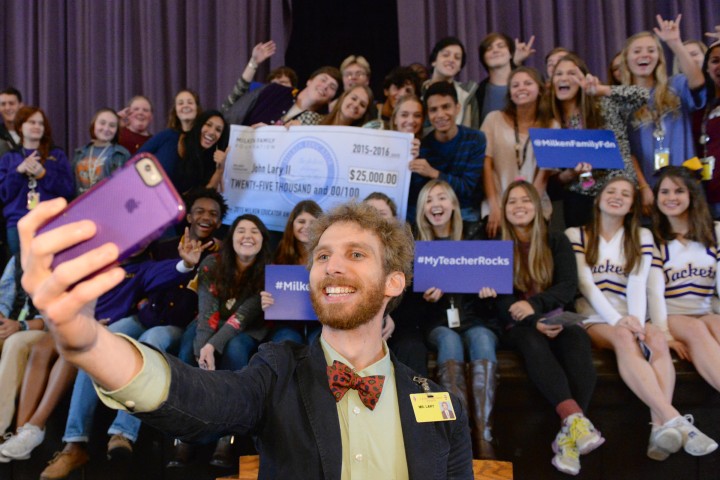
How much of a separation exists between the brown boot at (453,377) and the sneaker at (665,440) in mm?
949

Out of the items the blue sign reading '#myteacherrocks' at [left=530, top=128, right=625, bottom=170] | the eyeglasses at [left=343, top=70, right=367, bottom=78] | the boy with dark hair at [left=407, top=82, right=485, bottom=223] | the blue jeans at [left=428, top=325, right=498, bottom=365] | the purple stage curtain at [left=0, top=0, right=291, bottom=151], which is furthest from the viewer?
the purple stage curtain at [left=0, top=0, right=291, bottom=151]

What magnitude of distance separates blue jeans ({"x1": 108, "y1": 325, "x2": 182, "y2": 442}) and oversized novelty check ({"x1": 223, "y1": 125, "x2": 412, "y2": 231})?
3.66ft

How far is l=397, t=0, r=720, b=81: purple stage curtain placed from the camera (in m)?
7.57

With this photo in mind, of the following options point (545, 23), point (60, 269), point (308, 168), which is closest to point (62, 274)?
point (60, 269)

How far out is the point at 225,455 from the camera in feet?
11.7

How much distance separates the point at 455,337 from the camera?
152 inches

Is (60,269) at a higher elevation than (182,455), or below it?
higher

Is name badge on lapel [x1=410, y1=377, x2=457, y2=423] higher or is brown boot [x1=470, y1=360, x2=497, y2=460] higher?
name badge on lapel [x1=410, y1=377, x2=457, y2=423]

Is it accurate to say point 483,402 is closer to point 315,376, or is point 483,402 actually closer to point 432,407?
point 432,407

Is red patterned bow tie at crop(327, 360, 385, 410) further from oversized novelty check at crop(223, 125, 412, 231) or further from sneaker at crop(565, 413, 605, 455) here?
oversized novelty check at crop(223, 125, 412, 231)

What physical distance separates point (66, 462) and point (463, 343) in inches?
85.5

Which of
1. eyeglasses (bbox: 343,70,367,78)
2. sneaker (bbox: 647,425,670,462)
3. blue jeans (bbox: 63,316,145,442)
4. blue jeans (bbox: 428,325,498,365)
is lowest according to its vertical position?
sneaker (bbox: 647,425,670,462)

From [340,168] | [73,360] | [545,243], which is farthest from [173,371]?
[340,168]

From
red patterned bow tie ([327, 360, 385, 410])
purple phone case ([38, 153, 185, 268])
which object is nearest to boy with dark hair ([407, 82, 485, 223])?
red patterned bow tie ([327, 360, 385, 410])
